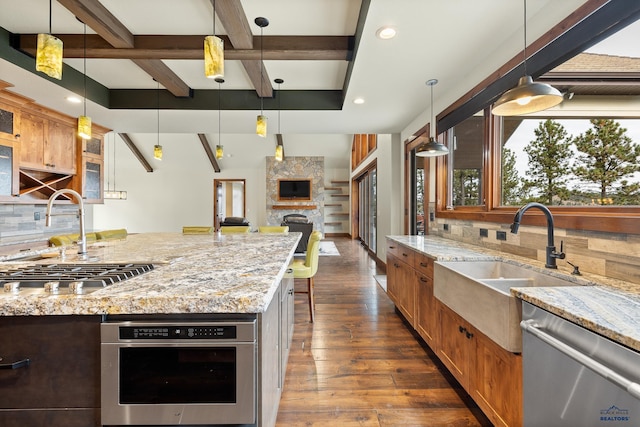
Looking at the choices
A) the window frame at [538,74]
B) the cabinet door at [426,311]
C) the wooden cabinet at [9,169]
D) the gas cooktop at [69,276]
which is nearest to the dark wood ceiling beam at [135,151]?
the wooden cabinet at [9,169]

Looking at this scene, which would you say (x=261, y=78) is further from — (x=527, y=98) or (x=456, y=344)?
(x=456, y=344)

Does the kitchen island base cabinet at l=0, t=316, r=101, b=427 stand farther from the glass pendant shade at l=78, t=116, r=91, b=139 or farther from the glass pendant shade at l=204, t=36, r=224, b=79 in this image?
the glass pendant shade at l=78, t=116, r=91, b=139

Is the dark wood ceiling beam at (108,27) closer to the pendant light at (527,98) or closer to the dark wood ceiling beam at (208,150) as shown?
the pendant light at (527,98)

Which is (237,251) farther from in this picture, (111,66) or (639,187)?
(111,66)

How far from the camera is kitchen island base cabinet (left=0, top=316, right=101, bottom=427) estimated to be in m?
0.94

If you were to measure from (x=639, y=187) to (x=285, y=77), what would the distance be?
3281mm

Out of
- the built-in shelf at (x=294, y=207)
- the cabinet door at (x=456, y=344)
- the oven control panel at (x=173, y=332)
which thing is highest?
the built-in shelf at (x=294, y=207)

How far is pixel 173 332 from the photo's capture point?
93 cm

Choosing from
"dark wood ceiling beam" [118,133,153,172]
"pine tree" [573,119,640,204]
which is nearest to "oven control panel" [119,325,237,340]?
"pine tree" [573,119,640,204]

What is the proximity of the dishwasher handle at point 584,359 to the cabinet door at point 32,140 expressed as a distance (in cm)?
534

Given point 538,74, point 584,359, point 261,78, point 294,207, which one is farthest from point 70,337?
point 294,207

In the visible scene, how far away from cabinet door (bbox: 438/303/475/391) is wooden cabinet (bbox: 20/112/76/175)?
5.09 meters

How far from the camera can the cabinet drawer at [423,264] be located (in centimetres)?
227

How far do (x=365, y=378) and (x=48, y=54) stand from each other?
8.96 ft
